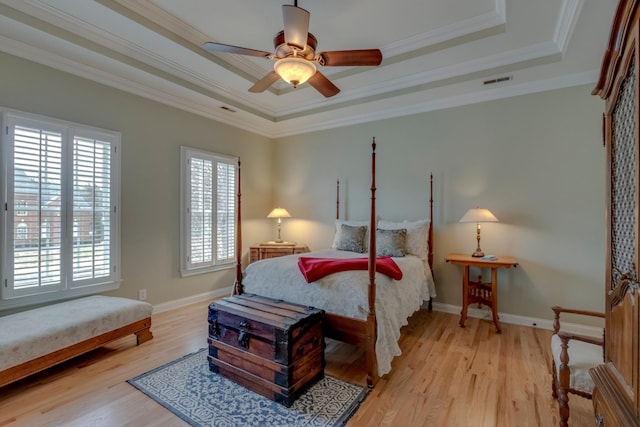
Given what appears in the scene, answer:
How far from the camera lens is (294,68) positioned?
92.4 inches

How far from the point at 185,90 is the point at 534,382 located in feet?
15.2

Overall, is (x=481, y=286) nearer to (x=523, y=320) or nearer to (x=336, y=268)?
(x=523, y=320)

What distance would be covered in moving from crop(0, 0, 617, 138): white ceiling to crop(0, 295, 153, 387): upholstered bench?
92.4 inches

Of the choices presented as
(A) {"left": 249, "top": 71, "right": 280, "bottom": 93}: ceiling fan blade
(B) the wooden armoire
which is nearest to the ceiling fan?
(A) {"left": 249, "top": 71, "right": 280, "bottom": 93}: ceiling fan blade

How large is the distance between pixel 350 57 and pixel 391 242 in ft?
7.12

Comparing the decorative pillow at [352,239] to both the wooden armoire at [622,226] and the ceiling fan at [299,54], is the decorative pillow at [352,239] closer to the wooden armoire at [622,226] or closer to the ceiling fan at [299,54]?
the ceiling fan at [299,54]

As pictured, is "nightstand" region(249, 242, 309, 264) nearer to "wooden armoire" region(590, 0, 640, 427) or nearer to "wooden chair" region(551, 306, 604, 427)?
"wooden chair" region(551, 306, 604, 427)

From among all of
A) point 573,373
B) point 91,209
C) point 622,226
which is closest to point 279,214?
point 91,209

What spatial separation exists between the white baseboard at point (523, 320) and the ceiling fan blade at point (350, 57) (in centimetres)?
317

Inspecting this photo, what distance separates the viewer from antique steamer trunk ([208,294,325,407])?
209 cm

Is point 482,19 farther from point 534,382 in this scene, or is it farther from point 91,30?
point 91,30

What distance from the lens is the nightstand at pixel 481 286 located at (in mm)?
3332

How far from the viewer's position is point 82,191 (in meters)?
3.19

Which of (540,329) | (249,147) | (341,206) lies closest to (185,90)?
(249,147)
